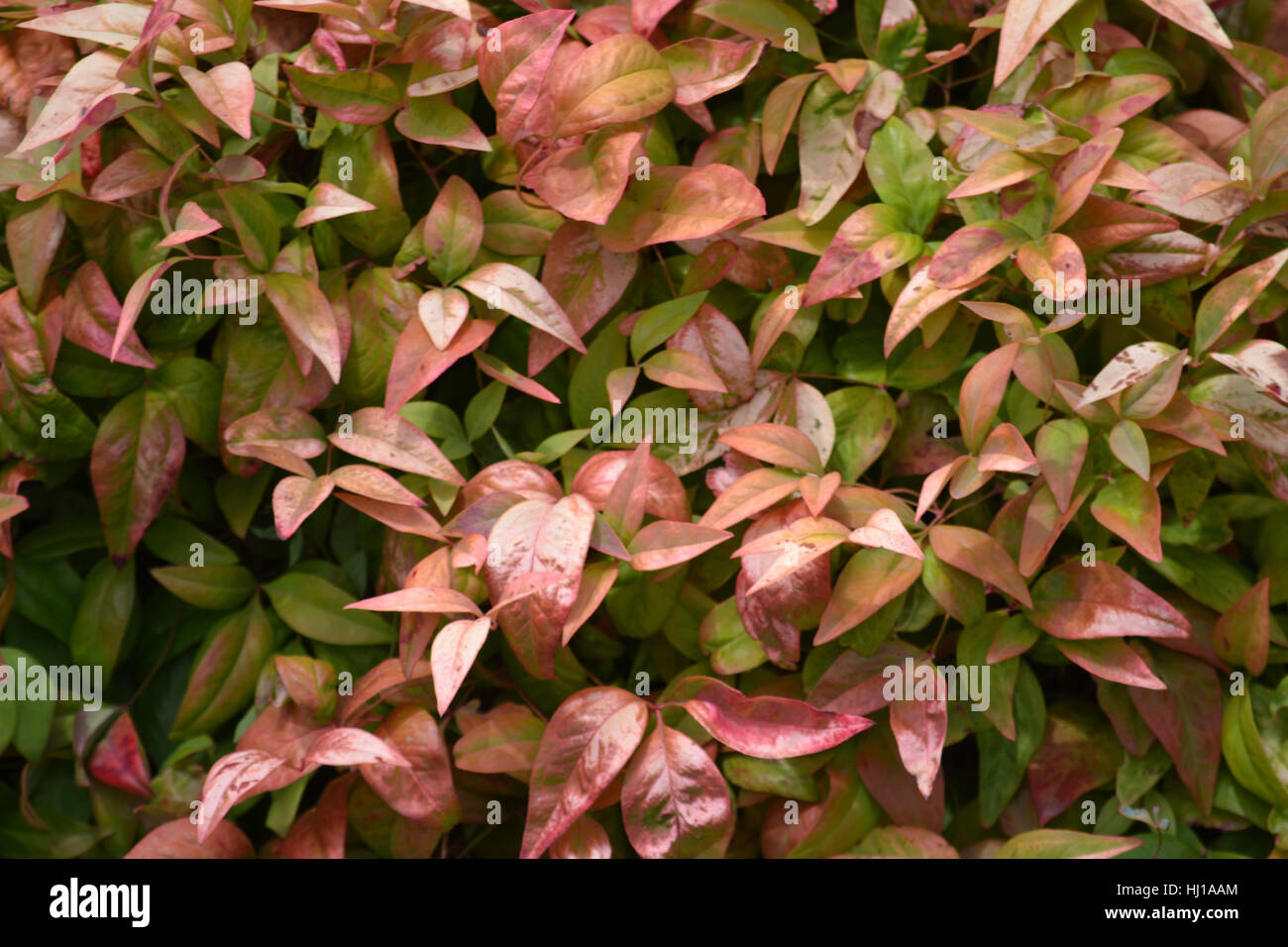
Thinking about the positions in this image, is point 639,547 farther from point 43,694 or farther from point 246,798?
point 43,694

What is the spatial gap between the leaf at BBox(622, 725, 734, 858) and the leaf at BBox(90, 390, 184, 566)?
0.52m

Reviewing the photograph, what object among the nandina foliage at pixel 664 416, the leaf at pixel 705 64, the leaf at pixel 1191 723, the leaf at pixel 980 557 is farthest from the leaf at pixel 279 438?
the leaf at pixel 1191 723

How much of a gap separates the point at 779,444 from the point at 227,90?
557 millimetres

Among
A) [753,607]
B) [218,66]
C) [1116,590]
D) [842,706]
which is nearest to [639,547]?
[753,607]

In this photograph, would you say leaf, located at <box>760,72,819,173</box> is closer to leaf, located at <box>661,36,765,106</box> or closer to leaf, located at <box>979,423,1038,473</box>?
leaf, located at <box>661,36,765,106</box>

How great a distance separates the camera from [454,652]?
0.86m

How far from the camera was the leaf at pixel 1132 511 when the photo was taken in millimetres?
876

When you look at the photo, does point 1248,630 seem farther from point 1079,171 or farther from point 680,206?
point 680,206
